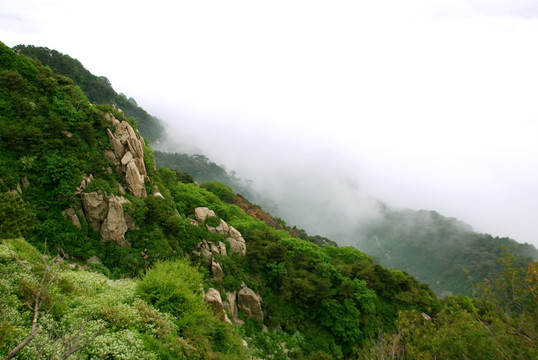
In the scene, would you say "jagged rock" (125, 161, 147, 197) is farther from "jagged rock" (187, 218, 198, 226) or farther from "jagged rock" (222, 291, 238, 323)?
"jagged rock" (222, 291, 238, 323)

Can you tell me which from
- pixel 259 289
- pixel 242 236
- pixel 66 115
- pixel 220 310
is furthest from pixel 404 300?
pixel 66 115

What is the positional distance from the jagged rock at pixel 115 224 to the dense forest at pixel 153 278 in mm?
68

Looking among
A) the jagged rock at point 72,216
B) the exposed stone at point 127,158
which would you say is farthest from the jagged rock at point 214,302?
the exposed stone at point 127,158

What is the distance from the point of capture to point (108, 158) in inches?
843

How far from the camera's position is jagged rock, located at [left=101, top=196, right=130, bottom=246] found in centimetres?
1845

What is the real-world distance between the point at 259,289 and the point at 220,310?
7477 millimetres

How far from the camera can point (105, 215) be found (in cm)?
1877

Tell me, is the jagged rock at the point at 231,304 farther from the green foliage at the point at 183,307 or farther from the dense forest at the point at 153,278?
the green foliage at the point at 183,307

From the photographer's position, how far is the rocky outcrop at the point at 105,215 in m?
18.3

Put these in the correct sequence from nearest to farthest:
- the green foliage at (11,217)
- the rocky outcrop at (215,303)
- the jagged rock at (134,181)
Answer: the green foliage at (11,217)
the rocky outcrop at (215,303)
the jagged rock at (134,181)

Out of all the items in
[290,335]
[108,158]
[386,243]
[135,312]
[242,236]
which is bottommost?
[386,243]

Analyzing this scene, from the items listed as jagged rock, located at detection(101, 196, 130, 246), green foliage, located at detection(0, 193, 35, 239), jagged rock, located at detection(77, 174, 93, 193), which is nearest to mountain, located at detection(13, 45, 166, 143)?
jagged rock, located at detection(77, 174, 93, 193)

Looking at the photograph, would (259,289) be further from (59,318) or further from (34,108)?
(34,108)

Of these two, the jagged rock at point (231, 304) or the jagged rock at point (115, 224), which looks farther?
the jagged rock at point (231, 304)
